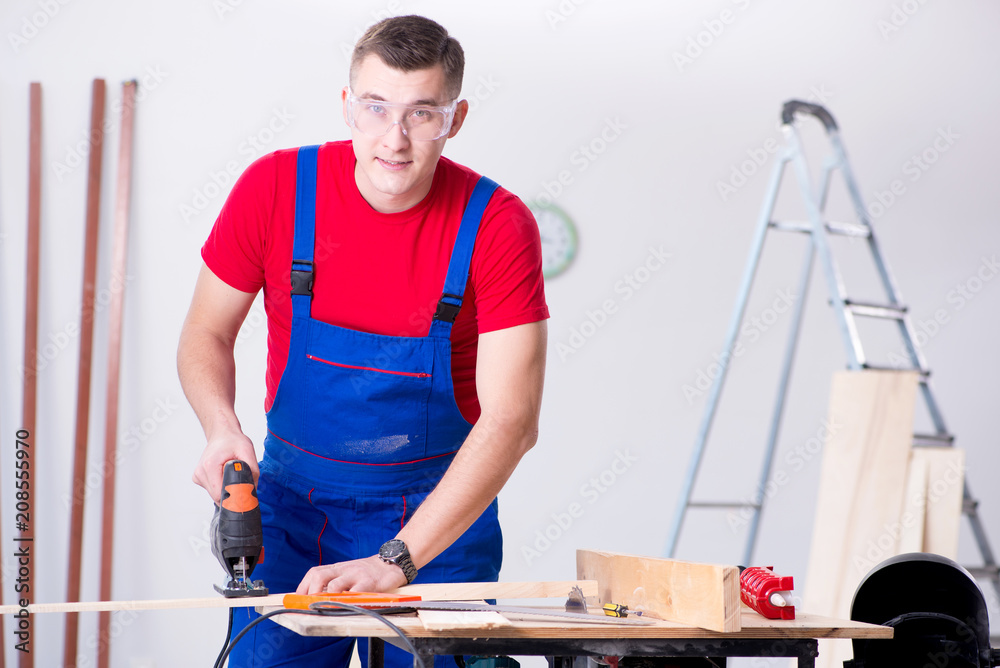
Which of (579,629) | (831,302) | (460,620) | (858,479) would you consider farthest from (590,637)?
(831,302)

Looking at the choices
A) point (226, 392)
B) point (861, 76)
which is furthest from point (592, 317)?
point (226, 392)

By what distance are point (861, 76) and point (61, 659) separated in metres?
4.25

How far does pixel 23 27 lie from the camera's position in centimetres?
346

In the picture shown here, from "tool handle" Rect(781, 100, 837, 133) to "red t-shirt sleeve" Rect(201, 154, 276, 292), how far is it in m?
2.35

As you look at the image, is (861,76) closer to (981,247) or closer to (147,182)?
(981,247)

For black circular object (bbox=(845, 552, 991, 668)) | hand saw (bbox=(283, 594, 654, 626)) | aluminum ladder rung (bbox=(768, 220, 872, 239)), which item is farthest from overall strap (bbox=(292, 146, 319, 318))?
aluminum ladder rung (bbox=(768, 220, 872, 239))

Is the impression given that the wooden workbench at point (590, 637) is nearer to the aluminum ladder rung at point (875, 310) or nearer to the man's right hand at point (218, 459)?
the man's right hand at point (218, 459)

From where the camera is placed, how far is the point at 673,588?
4.54 ft

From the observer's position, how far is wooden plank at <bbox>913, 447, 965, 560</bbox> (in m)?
3.02

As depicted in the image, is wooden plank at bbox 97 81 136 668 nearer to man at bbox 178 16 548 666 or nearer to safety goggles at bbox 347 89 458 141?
man at bbox 178 16 548 666

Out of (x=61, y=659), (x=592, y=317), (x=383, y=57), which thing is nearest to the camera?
(x=383, y=57)

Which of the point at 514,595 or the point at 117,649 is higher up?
the point at 514,595

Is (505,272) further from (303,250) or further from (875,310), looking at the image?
(875,310)

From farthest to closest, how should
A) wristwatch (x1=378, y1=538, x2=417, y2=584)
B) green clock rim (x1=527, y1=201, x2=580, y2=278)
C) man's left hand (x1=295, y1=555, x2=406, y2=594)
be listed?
green clock rim (x1=527, y1=201, x2=580, y2=278) → wristwatch (x1=378, y1=538, x2=417, y2=584) → man's left hand (x1=295, y1=555, x2=406, y2=594)
